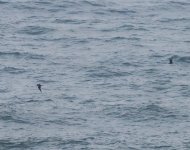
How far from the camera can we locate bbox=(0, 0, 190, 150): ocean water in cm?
5625

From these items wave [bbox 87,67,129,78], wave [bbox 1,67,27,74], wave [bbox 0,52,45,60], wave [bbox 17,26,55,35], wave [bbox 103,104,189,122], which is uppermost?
wave [bbox 17,26,55,35]

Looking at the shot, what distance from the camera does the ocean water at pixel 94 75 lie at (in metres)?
56.2

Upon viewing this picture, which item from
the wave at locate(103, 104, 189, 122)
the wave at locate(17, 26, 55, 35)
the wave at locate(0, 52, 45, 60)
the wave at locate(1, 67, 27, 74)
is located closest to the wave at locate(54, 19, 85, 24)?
the wave at locate(17, 26, 55, 35)

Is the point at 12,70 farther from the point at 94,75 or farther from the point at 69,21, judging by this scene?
the point at 69,21

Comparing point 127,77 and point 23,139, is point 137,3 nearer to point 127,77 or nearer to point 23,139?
point 127,77

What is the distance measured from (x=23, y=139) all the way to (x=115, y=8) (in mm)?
36563

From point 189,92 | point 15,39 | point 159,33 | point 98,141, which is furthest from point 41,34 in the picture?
point 98,141

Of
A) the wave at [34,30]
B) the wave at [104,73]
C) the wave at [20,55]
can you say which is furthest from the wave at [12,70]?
the wave at [34,30]

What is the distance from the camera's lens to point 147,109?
60844 millimetres

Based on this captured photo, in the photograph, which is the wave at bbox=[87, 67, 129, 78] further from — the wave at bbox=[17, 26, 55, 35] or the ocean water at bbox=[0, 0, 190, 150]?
the wave at bbox=[17, 26, 55, 35]

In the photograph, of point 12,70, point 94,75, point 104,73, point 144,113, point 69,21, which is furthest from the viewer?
point 69,21

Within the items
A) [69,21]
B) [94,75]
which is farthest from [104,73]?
[69,21]

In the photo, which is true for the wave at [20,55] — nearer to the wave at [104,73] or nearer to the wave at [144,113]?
the wave at [104,73]

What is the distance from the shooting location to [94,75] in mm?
67688
